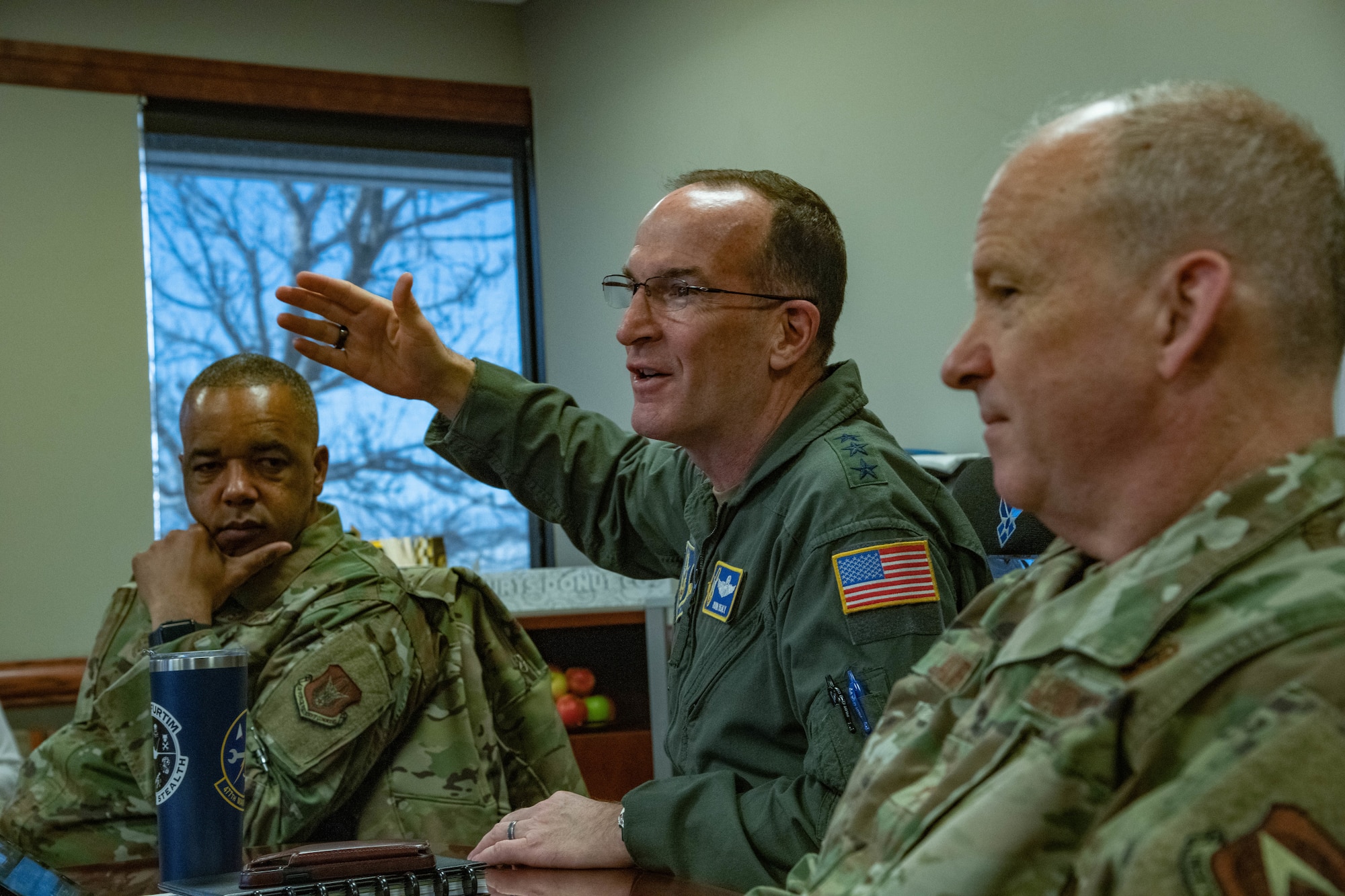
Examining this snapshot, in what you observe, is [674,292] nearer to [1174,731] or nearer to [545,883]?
[545,883]

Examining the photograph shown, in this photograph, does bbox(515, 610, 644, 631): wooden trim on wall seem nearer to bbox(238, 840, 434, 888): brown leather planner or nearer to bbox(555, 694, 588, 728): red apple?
bbox(555, 694, 588, 728): red apple

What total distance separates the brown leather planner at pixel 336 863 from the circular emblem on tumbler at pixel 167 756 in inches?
4.1

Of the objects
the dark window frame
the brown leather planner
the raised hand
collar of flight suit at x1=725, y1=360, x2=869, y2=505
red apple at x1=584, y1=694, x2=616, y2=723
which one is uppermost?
the dark window frame

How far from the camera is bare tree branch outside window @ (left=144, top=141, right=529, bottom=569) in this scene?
4609 mm

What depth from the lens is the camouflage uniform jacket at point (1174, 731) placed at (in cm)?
56

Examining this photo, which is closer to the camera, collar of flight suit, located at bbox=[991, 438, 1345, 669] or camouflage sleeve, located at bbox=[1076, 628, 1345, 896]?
camouflage sleeve, located at bbox=[1076, 628, 1345, 896]

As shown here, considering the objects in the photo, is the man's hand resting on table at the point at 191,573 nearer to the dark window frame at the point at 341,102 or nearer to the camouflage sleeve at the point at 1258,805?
the camouflage sleeve at the point at 1258,805

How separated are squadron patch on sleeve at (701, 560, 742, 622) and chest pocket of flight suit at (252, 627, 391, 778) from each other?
498 mm

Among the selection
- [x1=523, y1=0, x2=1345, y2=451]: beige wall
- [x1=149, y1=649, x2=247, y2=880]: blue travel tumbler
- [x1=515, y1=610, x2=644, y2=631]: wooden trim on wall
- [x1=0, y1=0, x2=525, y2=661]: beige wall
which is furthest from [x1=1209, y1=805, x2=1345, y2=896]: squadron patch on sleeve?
[x1=0, y1=0, x2=525, y2=661]: beige wall

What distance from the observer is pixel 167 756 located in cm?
119

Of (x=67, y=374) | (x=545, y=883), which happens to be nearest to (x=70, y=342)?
(x=67, y=374)

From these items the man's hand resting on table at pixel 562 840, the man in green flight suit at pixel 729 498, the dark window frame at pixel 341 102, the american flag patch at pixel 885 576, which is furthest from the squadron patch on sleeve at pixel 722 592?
the dark window frame at pixel 341 102

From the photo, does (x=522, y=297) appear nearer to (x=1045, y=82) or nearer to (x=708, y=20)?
(x=708, y=20)

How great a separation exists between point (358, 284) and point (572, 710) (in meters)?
1.87
